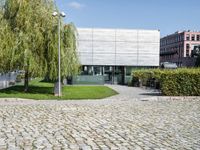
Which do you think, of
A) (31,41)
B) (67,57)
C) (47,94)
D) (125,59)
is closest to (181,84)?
(67,57)

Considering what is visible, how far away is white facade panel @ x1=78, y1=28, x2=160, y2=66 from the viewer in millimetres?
49750

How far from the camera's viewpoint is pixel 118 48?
50094mm

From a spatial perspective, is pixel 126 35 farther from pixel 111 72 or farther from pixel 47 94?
pixel 47 94

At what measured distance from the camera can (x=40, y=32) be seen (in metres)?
26.4

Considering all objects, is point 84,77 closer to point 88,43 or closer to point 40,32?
point 88,43

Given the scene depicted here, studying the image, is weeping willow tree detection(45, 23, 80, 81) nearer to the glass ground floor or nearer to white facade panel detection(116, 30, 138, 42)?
the glass ground floor

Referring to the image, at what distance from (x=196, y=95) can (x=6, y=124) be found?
17.9m

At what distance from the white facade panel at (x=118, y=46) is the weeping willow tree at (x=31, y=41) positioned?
22.5 meters

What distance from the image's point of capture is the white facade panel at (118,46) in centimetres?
4975

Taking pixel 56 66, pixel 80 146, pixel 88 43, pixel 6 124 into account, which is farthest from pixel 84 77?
pixel 80 146

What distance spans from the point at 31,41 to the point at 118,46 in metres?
24.9

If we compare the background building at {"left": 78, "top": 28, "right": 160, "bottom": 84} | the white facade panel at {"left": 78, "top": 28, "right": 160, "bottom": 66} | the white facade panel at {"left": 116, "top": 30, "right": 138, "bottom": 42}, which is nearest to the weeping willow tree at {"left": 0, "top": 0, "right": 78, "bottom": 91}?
the background building at {"left": 78, "top": 28, "right": 160, "bottom": 84}

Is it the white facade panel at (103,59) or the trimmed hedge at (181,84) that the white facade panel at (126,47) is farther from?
the trimmed hedge at (181,84)

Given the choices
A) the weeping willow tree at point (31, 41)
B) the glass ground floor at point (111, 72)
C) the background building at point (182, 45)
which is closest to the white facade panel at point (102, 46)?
the glass ground floor at point (111, 72)
